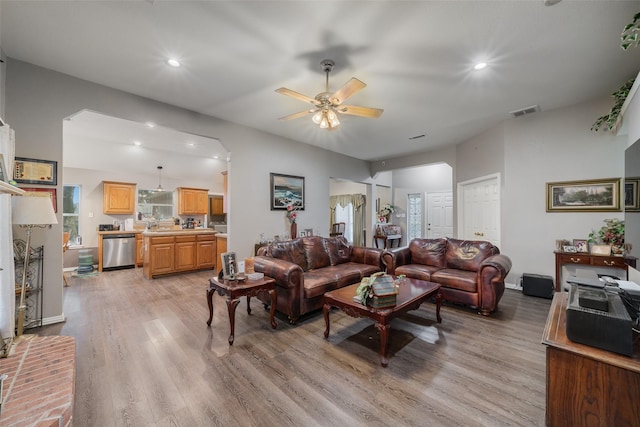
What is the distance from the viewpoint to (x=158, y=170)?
6598mm

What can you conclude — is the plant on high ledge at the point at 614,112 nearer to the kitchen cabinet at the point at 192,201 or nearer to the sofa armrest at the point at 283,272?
the sofa armrest at the point at 283,272

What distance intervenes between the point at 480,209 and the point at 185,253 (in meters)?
6.34

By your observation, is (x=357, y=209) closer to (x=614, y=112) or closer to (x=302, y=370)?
(x=614, y=112)

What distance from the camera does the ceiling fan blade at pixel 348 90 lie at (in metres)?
2.23

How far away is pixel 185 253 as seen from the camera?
17.7 ft

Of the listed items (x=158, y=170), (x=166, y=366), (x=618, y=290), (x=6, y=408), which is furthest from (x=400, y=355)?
(x=158, y=170)

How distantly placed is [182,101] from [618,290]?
15.8ft

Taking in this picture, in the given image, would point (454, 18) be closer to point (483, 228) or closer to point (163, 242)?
point (483, 228)

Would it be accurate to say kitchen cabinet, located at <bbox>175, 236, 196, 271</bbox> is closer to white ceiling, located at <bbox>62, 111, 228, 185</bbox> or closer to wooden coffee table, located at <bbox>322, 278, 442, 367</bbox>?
white ceiling, located at <bbox>62, 111, 228, 185</bbox>

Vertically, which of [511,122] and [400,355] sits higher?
[511,122]

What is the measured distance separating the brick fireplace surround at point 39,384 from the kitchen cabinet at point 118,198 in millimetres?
5160

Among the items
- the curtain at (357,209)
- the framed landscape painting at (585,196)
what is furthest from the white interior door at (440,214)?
the framed landscape painting at (585,196)

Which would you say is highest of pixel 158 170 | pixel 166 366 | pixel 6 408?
pixel 158 170

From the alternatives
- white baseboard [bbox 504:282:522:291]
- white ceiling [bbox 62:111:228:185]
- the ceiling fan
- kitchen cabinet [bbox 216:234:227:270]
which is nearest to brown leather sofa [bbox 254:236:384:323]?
the ceiling fan
